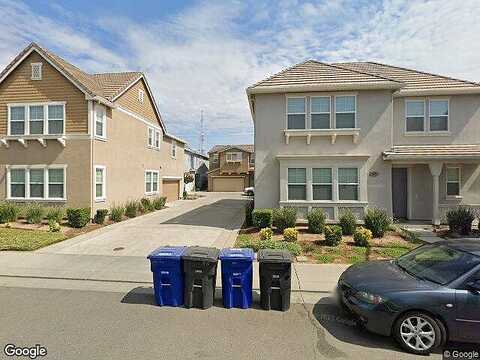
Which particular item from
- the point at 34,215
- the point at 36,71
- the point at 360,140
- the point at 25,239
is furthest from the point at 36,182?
the point at 360,140

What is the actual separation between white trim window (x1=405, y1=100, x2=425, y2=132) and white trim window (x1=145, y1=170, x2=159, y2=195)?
52.3 ft

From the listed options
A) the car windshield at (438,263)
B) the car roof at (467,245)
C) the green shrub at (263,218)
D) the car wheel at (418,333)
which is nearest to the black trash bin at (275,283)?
the car wheel at (418,333)

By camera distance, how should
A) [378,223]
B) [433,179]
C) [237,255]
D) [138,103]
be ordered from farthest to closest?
[138,103]
[433,179]
[378,223]
[237,255]

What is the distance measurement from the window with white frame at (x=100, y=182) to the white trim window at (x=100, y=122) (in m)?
1.64

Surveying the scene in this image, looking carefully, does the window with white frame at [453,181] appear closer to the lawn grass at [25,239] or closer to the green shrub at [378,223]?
the green shrub at [378,223]

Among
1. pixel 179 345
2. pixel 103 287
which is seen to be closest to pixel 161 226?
pixel 103 287

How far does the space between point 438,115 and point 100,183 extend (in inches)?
636

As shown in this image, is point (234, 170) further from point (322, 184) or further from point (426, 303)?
point (426, 303)

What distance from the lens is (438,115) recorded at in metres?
13.2

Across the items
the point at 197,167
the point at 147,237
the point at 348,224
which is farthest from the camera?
the point at 197,167

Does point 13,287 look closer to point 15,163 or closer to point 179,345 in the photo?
point 179,345

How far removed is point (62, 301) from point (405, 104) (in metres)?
14.3

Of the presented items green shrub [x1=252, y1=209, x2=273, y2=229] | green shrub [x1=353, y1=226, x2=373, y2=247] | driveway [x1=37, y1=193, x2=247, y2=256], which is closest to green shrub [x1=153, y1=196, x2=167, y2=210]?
driveway [x1=37, y1=193, x2=247, y2=256]

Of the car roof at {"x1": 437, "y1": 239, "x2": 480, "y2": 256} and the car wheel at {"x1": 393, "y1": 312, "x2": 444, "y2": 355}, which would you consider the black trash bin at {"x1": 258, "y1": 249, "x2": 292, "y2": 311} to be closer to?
the car wheel at {"x1": 393, "y1": 312, "x2": 444, "y2": 355}
